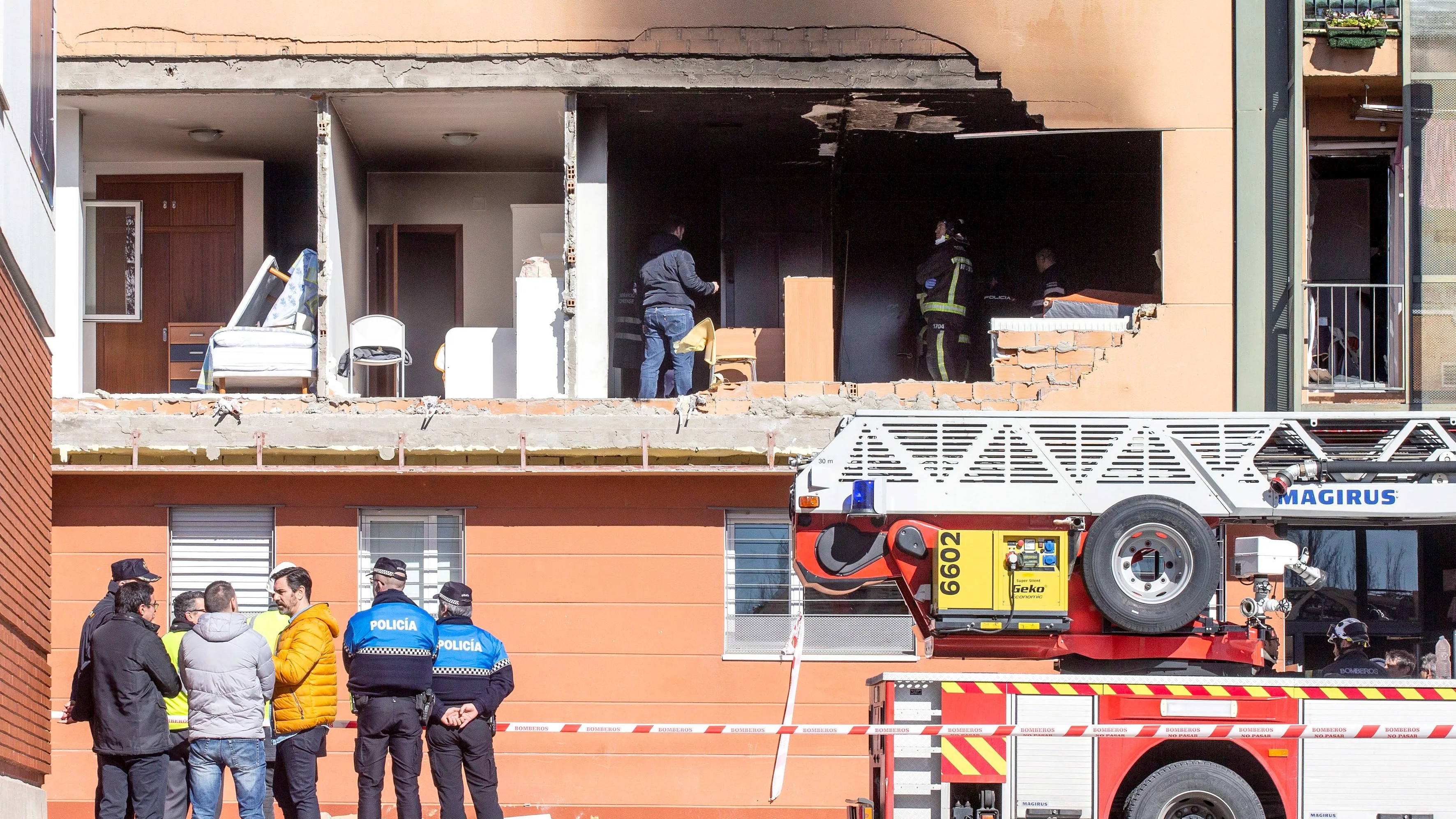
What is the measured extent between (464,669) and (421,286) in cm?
815

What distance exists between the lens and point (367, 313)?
1559 cm

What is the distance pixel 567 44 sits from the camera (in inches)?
546

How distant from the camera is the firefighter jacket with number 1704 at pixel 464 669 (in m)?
9.38

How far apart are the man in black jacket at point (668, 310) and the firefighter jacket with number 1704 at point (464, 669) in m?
5.03

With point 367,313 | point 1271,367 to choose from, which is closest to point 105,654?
point 367,313

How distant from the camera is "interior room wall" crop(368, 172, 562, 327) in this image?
660 inches

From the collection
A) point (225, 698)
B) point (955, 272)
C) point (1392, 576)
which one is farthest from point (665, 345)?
point (1392, 576)

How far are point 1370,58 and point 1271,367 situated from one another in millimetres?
2912

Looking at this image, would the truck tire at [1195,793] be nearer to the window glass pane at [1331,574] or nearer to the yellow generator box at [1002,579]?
the yellow generator box at [1002,579]

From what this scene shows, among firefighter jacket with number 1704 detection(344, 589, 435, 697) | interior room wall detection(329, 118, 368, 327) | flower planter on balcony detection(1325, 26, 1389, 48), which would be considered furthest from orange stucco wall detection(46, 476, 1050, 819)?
flower planter on balcony detection(1325, 26, 1389, 48)

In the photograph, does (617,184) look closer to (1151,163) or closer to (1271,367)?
(1151,163)

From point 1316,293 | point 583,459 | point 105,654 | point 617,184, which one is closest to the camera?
point 105,654

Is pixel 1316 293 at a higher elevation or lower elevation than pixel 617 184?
lower

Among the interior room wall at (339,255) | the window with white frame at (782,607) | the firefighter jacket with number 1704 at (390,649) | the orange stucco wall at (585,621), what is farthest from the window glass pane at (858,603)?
the firefighter jacket with number 1704 at (390,649)
